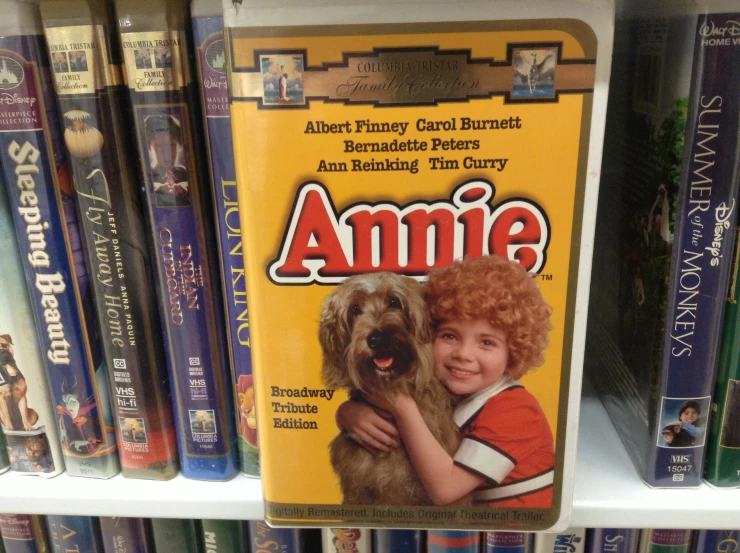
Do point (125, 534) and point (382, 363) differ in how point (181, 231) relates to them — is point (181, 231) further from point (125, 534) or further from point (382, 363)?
point (125, 534)

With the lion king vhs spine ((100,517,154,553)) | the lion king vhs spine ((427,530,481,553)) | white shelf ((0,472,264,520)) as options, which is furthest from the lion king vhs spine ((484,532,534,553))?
the lion king vhs spine ((100,517,154,553))

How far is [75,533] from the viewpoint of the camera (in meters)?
0.63

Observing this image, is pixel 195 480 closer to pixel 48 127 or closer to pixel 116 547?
pixel 116 547

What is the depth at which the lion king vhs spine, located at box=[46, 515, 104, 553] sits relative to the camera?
624 mm

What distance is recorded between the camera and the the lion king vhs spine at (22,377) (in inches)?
20.3

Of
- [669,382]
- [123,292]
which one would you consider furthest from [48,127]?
[669,382]

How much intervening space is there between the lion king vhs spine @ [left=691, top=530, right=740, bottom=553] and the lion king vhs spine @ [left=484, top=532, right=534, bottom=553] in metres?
0.15

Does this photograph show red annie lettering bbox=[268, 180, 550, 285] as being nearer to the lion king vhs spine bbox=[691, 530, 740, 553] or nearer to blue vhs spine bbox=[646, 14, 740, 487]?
blue vhs spine bbox=[646, 14, 740, 487]

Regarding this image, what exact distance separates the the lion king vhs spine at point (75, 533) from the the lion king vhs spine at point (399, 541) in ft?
0.95

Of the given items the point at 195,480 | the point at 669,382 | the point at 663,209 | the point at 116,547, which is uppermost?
the point at 663,209

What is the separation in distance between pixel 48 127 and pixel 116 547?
416 mm

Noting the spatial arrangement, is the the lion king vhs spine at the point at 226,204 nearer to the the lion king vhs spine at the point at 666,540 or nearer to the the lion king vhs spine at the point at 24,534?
the the lion king vhs spine at the point at 24,534

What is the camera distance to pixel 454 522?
1.58 feet

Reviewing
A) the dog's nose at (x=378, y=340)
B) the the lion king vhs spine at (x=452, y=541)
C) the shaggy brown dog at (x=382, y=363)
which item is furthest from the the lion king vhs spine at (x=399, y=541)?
the dog's nose at (x=378, y=340)
